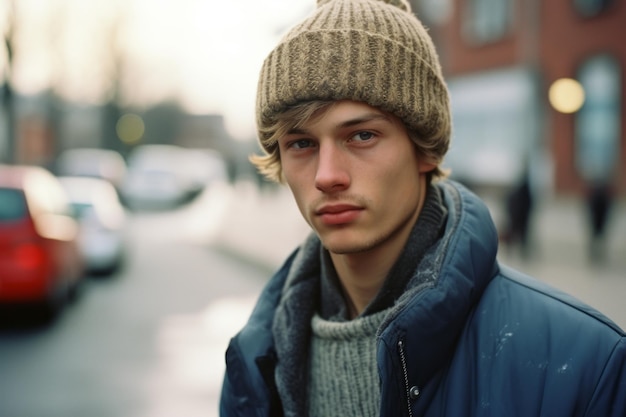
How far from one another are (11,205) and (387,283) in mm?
7205

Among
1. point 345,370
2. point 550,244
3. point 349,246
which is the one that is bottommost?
point 550,244

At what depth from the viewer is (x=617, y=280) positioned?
10328 mm

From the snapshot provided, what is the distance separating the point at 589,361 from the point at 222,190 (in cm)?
4045

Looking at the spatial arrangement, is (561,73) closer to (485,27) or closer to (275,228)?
(485,27)

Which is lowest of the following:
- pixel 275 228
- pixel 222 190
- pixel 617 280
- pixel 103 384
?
pixel 222 190

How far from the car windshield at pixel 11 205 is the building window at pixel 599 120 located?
1763 cm

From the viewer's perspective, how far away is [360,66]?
6.07 feet

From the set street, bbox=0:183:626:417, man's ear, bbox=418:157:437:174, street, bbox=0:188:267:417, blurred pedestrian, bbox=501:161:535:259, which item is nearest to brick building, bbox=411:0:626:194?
blurred pedestrian, bbox=501:161:535:259

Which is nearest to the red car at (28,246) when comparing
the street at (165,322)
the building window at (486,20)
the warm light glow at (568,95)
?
the street at (165,322)

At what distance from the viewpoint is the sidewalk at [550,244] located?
383 inches

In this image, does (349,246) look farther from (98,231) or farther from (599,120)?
(599,120)

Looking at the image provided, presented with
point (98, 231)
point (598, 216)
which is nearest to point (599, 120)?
point (598, 216)

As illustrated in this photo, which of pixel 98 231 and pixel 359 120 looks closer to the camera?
pixel 359 120

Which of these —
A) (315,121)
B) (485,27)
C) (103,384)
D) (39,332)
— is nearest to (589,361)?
(315,121)
